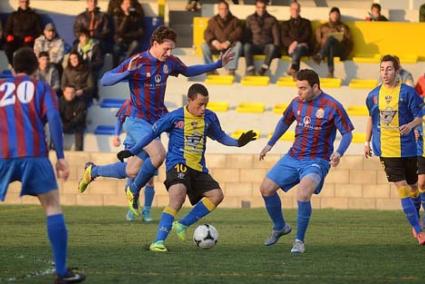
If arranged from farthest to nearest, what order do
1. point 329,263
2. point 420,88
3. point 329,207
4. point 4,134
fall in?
point 329,207
point 420,88
point 329,263
point 4,134

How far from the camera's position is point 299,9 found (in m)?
22.5

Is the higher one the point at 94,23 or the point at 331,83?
the point at 94,23

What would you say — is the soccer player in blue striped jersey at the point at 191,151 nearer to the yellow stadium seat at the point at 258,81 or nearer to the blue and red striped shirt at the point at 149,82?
the blue and red striped shirt at the point at 149,82

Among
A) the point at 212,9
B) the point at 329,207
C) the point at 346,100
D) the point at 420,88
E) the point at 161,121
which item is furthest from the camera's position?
the point at 212,9

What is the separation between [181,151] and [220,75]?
10878 millimetres

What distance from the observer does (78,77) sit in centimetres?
2131

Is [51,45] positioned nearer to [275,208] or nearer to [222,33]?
[222,33]

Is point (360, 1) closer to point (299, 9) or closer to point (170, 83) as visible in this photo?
point (299, 9)

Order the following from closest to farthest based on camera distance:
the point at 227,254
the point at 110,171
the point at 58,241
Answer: the point at 58,241 → the point at 227,254 → the point at 110,171

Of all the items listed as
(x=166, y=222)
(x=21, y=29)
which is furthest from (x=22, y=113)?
(x=21, y=29)

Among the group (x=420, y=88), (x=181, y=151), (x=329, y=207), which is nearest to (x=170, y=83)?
(x=329, y=207)

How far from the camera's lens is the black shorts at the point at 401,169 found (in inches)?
515

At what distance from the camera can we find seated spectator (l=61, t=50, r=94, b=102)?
69.5 feet

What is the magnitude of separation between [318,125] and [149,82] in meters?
2.44
